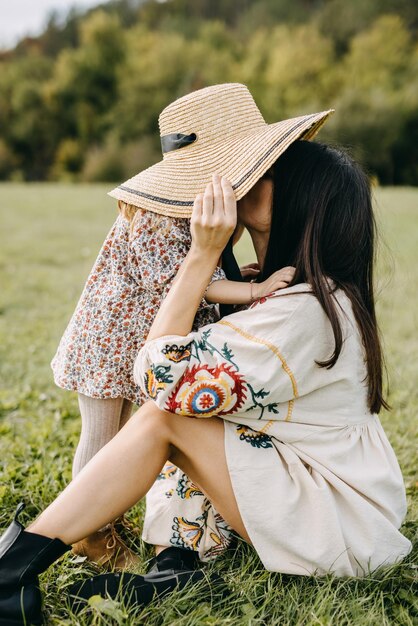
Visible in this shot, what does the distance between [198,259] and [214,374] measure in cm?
41

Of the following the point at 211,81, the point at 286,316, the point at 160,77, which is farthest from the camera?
the point at 160,77

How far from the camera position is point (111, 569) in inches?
95.0

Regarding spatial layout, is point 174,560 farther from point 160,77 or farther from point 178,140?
point 160,77

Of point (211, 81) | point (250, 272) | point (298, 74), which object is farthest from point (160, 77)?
point (250, 272)

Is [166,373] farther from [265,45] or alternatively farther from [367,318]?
[265,45]

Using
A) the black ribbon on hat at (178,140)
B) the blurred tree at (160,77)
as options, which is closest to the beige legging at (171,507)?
the black ribbon on hat at (178,140)

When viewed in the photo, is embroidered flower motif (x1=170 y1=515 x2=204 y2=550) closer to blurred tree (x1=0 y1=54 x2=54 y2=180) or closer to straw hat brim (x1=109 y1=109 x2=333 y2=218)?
straw hat brim (x1=109 y1=109 x2=333 y2=218)

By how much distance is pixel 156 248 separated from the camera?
2.32 meters

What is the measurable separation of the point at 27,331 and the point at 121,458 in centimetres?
380

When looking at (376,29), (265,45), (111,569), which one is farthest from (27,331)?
→ (265,45)

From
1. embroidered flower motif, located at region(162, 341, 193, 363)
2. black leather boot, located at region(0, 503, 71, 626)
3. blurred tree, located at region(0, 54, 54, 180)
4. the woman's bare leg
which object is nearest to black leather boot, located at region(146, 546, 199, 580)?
the woman's bare leg

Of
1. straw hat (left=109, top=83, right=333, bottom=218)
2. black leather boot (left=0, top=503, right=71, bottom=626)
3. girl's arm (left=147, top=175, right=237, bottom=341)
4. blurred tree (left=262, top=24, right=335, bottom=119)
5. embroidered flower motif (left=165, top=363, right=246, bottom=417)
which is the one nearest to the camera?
black leather boot (left=0, top=503, right=71, bottom=626)

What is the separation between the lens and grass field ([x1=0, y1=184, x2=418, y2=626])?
6.88 ft

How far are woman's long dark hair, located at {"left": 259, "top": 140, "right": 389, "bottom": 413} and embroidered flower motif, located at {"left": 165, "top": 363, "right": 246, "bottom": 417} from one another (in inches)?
12.0
